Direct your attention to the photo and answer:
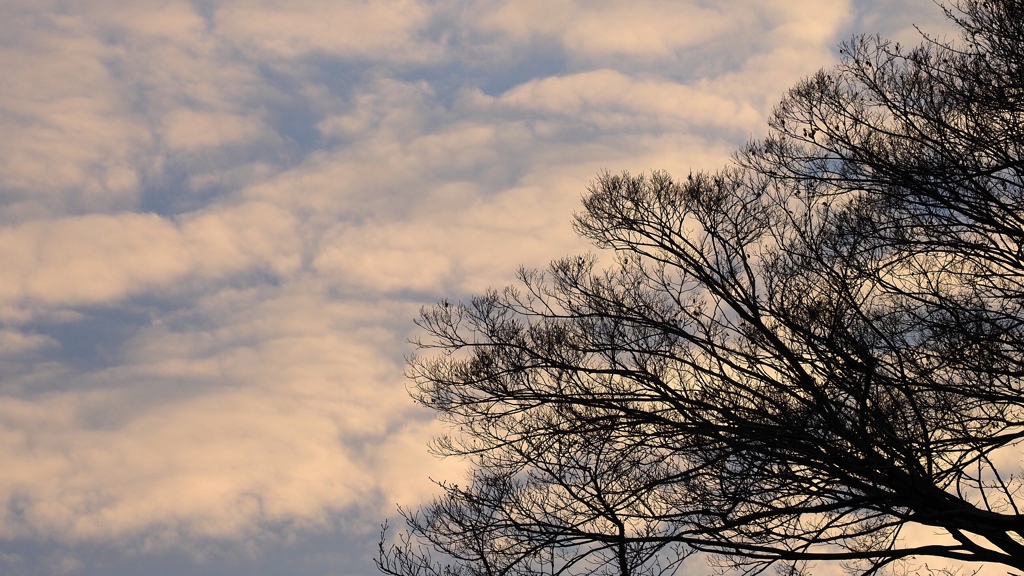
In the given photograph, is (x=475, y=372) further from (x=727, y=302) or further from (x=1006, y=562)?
(x=1006, y=562)

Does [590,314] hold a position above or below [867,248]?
above

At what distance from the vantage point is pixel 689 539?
28.5 ft

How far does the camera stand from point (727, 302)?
10.9 m

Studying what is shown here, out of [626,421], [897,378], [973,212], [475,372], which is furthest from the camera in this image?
[475,372]

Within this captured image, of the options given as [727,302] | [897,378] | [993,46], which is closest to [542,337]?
[727,302]

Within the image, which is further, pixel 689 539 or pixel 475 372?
pixel 475 372

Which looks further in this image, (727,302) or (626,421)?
(727,302)

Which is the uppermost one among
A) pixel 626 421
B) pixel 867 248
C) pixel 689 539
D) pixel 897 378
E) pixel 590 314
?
pixel 590 314

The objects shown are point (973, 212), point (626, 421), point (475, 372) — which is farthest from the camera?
point (475, 372)

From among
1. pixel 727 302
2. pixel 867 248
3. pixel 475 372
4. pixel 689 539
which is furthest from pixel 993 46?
pixel 475 372

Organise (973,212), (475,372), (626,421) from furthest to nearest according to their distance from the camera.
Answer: (475,372) < (626,421) < (973,212)

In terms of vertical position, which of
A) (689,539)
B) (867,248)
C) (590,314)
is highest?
(590,314)

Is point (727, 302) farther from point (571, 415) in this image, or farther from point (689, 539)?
point (689, 539)

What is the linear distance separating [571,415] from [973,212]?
165 inches
